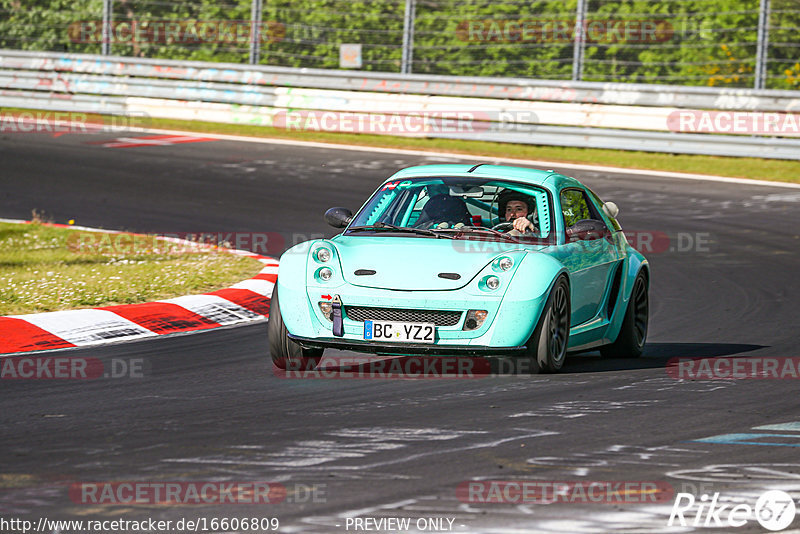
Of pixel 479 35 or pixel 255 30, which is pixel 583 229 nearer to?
pixel 255 30

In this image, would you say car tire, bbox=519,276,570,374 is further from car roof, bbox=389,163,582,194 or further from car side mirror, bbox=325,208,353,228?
car side mirror, bbox=325,208,353,228

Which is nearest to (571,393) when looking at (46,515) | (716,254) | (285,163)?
(46,515)

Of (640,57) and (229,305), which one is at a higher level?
(640,57)

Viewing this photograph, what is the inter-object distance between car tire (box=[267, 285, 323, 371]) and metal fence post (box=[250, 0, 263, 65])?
52.7ft

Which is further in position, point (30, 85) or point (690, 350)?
point (30, 85)

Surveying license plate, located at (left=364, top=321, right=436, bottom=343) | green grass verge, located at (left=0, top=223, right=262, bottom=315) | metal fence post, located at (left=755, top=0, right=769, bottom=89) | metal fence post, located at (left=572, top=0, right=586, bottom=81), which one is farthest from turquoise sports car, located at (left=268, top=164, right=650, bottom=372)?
metal fence post, located at (left=572, top=0, right=586, bottom=81)

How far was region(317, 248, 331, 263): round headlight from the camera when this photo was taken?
8180 mm

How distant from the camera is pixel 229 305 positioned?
34.8 ft

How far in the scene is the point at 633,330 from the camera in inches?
371

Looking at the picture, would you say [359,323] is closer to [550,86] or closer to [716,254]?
[716,254]

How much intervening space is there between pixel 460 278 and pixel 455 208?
Answer: 1.24 metres

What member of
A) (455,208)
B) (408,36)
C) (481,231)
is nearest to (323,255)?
(481,231)

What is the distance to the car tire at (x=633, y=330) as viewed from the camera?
9375mm

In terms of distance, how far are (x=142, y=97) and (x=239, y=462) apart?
19.9 m
